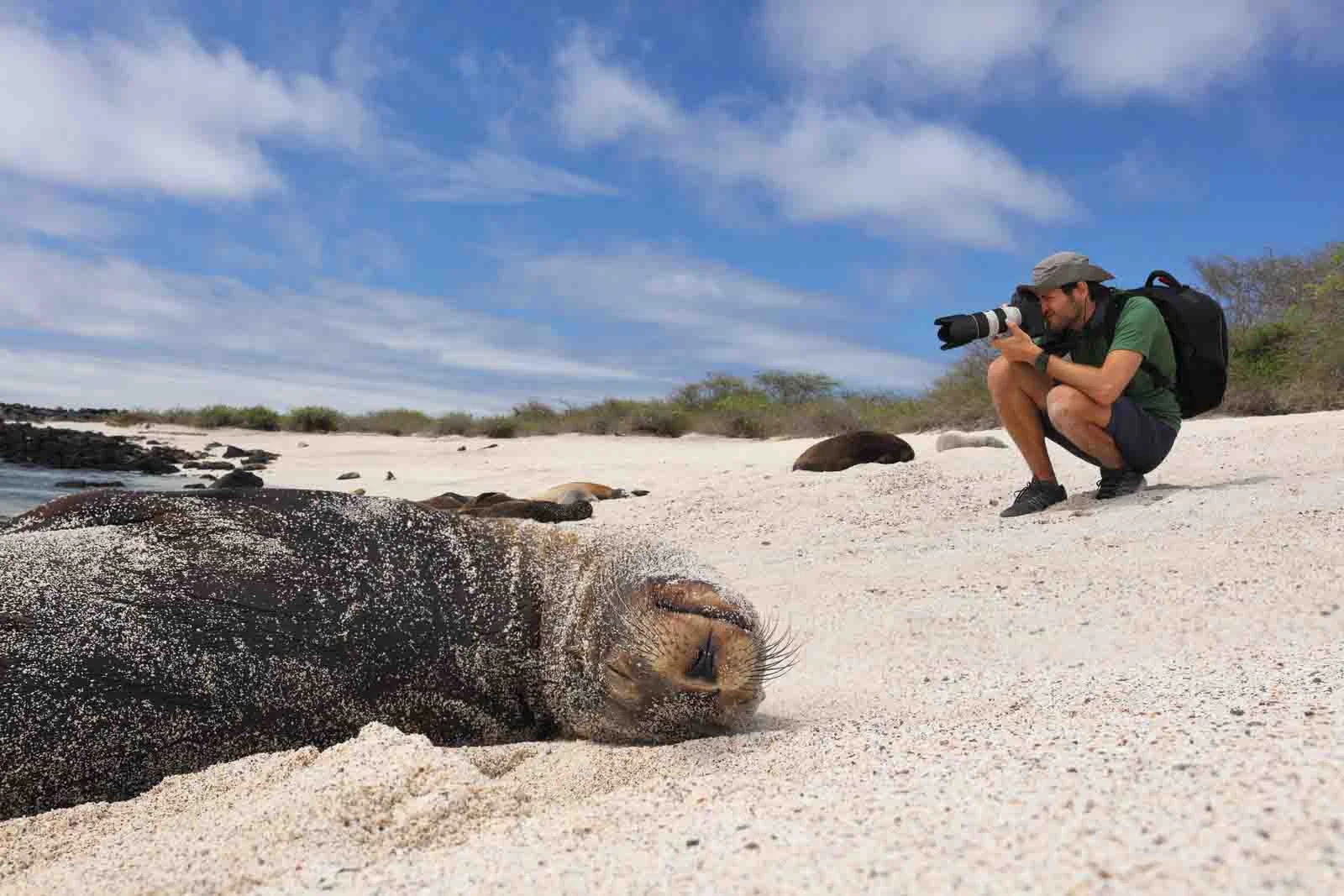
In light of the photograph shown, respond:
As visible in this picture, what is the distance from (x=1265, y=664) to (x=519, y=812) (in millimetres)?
2239

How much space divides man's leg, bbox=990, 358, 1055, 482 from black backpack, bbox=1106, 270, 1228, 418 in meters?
0.57

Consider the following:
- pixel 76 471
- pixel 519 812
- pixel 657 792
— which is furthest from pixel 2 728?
pixel 76 471

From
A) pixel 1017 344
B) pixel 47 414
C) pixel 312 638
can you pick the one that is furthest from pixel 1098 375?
pixel 47 414

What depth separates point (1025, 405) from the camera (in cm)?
686

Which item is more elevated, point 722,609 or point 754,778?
point 722,609

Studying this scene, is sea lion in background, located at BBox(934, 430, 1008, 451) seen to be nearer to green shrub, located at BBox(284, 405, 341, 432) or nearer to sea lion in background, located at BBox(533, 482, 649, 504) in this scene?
sea lion in background, located at BBox(533, 482, 649, 504)

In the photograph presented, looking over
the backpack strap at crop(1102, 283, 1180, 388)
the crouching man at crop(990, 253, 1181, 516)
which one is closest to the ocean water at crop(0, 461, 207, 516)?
the crouching man at crop(990, 253, 1181, 516)

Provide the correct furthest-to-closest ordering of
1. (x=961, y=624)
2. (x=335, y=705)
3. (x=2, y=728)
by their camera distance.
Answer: (x=961, y=624)
(x=335, y=705)
(x=2, y=728)

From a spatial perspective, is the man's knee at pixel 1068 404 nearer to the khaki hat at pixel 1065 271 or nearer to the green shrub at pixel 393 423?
the khaki hat at pixel 1065 271

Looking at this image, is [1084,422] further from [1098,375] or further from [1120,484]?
[1120,484]

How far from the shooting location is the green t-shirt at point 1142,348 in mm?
6059

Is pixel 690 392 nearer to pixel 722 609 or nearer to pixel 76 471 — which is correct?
pixel 76 471

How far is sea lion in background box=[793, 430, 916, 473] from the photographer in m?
11.1

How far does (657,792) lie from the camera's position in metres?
2.13
